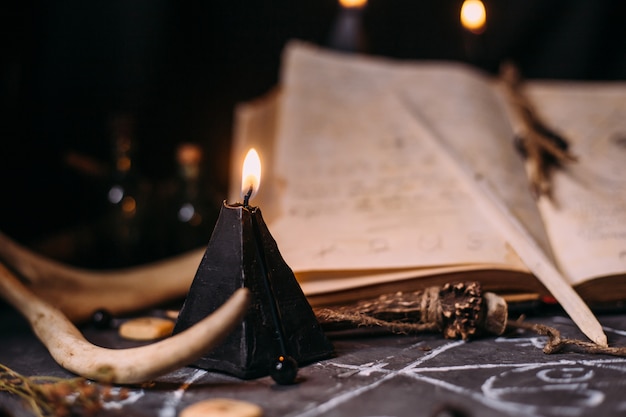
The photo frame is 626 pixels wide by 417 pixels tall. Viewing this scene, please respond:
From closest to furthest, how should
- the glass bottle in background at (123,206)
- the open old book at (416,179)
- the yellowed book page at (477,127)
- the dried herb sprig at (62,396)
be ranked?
1. the dried herb sprig at (62,396)
2. the open old book at (416,179)
3. the yellowed book page at (477,127)
4. the glass bottle in background at (123,206)

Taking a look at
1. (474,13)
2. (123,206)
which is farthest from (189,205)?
(474,13)

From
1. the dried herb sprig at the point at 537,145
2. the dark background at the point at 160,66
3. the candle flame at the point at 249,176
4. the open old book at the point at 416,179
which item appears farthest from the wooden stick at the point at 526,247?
the dark background at the point at 160,66

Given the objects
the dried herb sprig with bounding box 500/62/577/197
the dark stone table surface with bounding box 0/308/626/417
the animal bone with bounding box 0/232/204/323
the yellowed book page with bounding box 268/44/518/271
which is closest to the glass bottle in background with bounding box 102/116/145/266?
the animal bone with bounding box 0/232/204/323

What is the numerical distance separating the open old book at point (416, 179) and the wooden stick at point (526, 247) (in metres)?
0.01

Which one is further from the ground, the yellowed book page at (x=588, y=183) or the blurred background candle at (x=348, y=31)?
Result: the blurred background candle at (x=348, y=31)

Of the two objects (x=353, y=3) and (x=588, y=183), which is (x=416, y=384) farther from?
(x=353, y=3)

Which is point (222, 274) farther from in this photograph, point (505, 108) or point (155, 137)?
point (155, 137)

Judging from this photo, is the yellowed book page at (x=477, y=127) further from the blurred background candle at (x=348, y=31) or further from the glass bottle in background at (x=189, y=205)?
the glass bottle in background at (x=189, y=205)

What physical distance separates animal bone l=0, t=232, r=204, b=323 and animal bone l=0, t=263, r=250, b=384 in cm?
29

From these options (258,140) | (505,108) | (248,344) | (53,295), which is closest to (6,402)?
(248,344)

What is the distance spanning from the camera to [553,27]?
222 centimetres

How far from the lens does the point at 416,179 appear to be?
4.70 ft

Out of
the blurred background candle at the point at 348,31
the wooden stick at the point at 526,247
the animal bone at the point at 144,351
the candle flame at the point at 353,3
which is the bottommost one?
the animal bone at the point at 144,351

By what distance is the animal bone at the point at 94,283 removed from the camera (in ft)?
4.44
